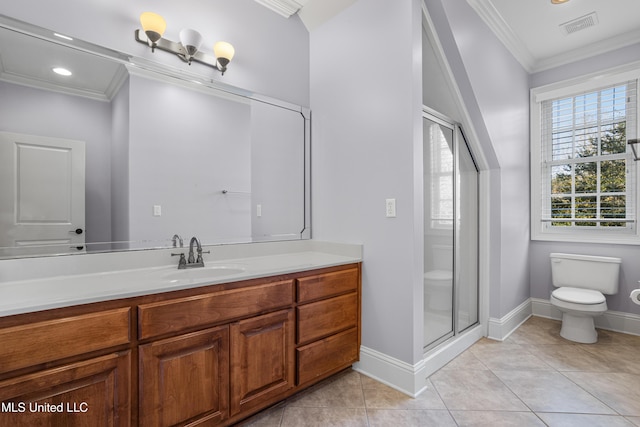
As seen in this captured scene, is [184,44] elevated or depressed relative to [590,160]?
elevated

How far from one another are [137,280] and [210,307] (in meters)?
0.35

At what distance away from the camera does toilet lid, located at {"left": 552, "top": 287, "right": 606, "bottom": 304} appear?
2537 millimetres

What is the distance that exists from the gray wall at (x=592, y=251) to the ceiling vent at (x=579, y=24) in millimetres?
506

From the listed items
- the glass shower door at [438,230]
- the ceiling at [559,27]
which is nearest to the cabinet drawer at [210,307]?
the glass shower door at [438,230]

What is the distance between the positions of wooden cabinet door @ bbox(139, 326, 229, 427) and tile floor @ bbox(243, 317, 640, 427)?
1.10 ft

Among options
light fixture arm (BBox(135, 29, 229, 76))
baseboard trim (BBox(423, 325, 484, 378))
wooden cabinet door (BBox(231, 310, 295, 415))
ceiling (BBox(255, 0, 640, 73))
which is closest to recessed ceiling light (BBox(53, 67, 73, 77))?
light fixture arm (BBox(135, 29, 229, 76))

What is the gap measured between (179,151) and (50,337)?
3.78 ft

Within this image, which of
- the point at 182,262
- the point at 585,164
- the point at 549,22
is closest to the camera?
the point at 182,262

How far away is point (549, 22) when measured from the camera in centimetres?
265

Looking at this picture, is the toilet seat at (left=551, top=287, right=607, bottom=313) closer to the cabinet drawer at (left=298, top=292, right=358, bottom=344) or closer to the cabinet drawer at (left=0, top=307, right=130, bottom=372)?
the cabinet drawer at (left=298, top=292, right=358, bottom=344)

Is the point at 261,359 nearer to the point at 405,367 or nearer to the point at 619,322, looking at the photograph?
the point at 405,367

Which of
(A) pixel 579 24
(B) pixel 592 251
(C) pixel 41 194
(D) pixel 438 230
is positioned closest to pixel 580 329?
(B) pixel 592 251

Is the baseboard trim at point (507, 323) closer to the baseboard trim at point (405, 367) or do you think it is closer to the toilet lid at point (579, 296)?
the toilet lid at point (579, 296)

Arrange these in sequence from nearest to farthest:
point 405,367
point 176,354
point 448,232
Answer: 1. point 176,354
2. point 405,367
3. point 448,232
